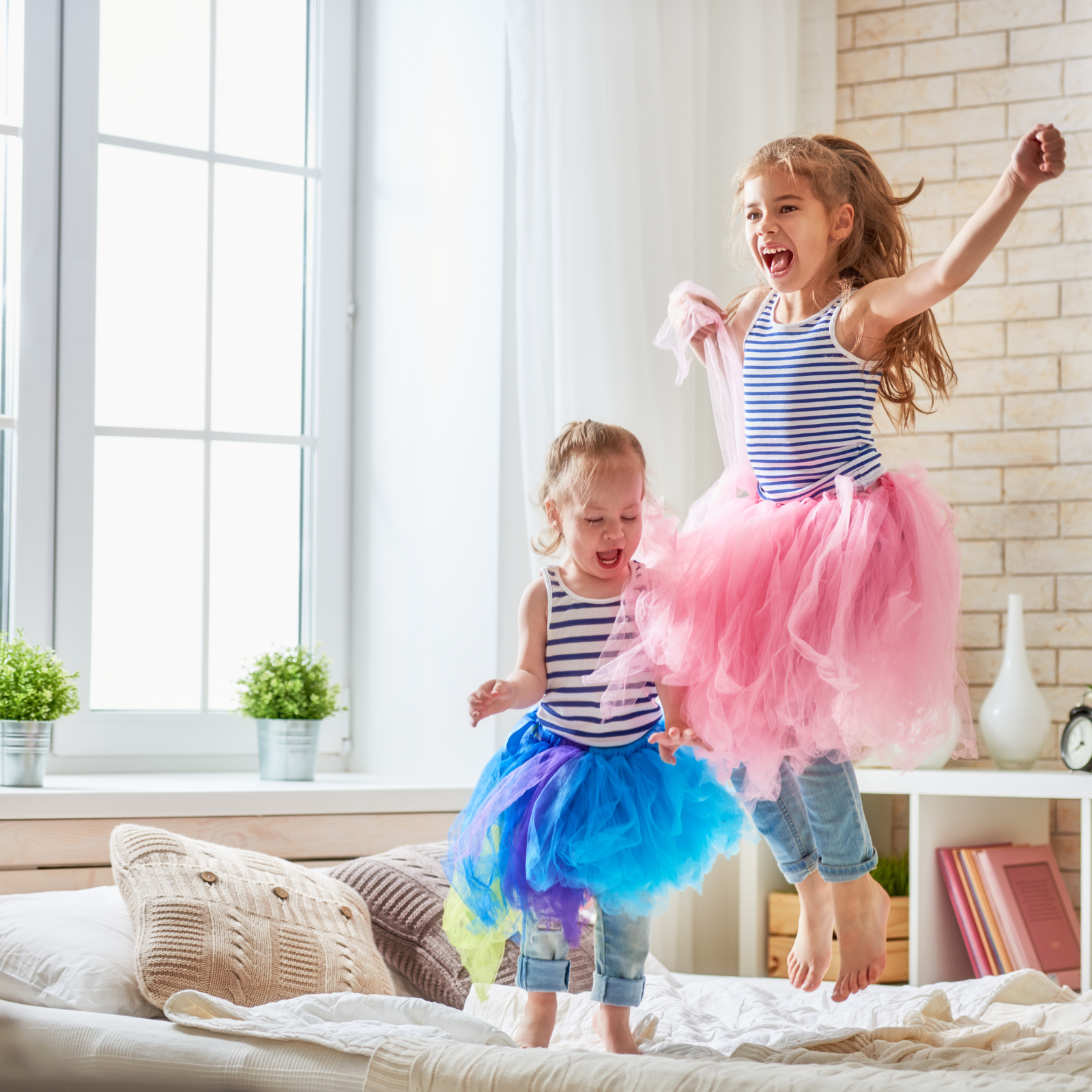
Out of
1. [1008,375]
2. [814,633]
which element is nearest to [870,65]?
[1008,375]

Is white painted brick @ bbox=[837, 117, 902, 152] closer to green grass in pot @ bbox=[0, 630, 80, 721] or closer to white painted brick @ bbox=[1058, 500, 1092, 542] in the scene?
white painted brick @ bbox=[1058, 500, 1092, 542]

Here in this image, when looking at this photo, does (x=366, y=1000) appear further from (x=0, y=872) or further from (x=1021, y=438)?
(x=1021, y=438)

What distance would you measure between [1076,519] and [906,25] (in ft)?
3.91

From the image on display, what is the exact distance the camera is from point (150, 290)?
2.87 meters

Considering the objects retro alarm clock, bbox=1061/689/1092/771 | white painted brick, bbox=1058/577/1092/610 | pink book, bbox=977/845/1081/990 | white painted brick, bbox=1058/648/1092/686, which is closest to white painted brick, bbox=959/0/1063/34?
white painted brick, bbox=1058/577/1092/610

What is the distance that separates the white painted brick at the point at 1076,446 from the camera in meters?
2.89

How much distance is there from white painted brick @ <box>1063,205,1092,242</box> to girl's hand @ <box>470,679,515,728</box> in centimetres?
197

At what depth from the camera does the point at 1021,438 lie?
295 centimetres

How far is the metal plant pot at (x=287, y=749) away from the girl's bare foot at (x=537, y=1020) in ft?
3.77

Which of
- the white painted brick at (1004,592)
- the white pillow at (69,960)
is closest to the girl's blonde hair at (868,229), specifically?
the white pillow at (69,960)

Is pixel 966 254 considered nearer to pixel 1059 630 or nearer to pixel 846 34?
pixel 1059 630

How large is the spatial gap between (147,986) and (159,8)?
2.10 meters

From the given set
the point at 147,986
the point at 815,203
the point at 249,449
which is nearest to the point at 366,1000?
the point at 147,986

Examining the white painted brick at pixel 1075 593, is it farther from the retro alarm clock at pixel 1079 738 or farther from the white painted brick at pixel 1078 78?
the white painted brick at pixel 1078 78
